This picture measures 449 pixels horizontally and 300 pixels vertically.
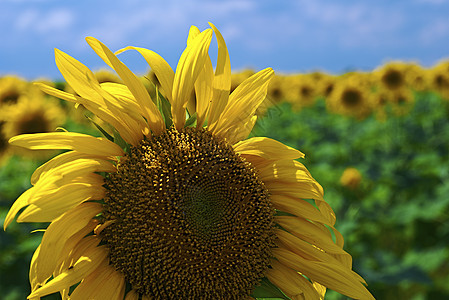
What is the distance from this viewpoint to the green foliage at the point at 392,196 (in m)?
5.32

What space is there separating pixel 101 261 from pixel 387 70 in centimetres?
1019

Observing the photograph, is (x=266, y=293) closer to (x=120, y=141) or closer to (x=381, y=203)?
(x=120, y=141)

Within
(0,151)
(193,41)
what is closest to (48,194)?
(193,41)

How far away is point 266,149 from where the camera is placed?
168 centimetres

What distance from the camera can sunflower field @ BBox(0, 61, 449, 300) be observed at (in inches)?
161

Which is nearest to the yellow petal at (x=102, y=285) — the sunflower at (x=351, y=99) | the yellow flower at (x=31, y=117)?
the yellow flower at (x=31, y=117)

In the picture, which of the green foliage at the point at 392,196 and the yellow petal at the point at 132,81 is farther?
the green foliage at the point at 392,196

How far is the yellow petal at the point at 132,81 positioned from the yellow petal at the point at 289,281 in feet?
2.39

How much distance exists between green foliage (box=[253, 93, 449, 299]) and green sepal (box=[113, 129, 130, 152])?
1.77 ft

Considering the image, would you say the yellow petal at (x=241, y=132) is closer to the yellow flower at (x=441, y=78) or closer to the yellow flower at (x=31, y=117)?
the yellow flower at (x=31, y=117)

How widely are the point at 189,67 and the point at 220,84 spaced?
0.46 ft

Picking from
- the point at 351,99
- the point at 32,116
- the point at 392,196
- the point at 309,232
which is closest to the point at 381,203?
the point at 392,196

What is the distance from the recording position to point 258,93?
1.69 meters

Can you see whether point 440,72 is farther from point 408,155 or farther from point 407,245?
point 407,245
